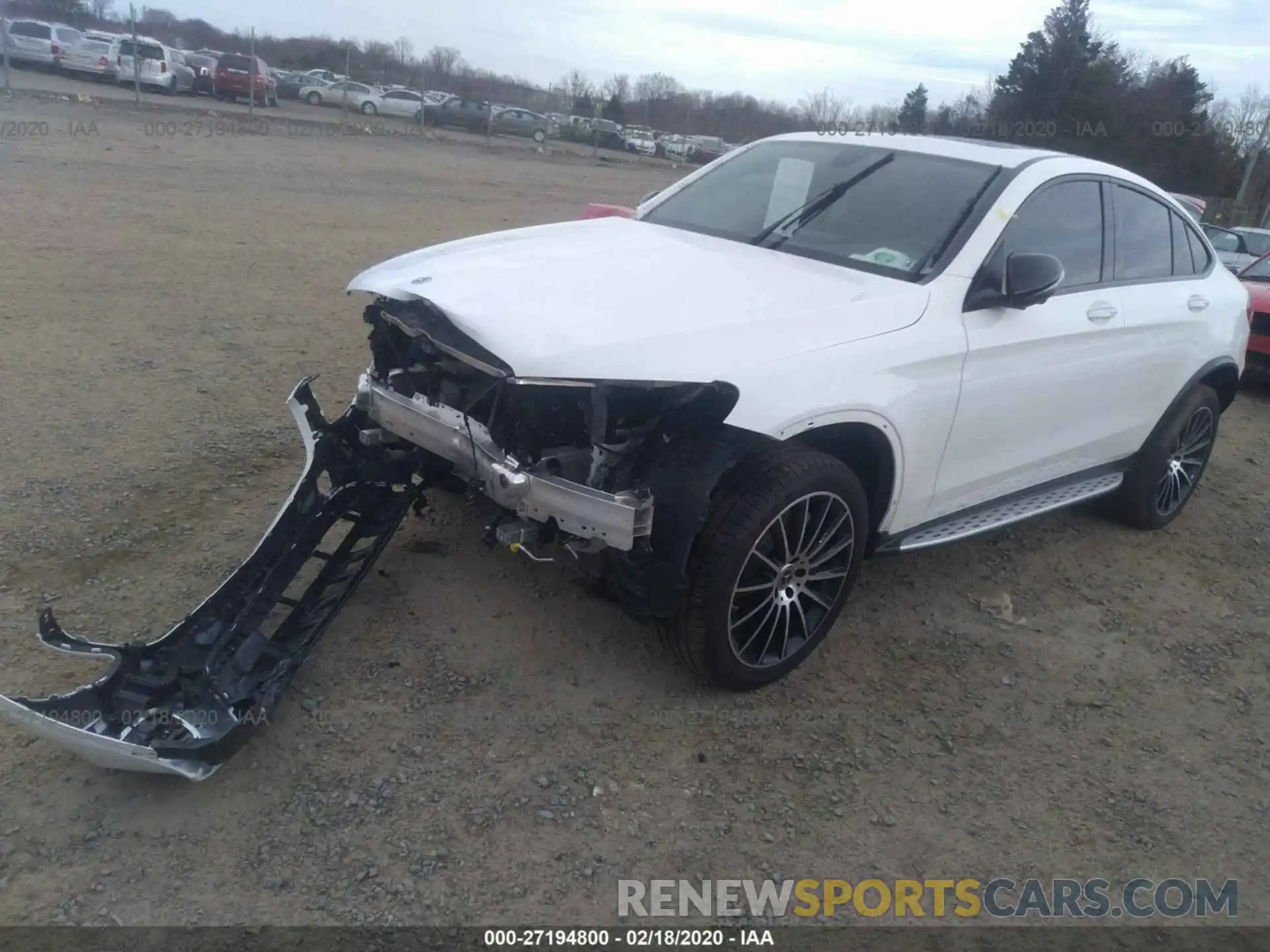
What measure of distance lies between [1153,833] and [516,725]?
7.05 ft

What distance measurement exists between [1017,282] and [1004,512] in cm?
113

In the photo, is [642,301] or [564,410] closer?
[564,410]

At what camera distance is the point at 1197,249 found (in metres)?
5.32

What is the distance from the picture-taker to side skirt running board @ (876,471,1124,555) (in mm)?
4016

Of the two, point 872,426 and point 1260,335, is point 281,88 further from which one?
point 872,426

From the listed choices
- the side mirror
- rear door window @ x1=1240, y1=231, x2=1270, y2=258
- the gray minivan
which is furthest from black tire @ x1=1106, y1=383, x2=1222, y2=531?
the gray minivan

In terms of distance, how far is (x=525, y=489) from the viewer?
3160 millimetres

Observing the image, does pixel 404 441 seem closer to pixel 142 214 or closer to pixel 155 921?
pixel 155 921

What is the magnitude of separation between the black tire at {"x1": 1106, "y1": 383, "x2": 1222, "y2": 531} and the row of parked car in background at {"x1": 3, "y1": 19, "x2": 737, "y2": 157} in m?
19.3

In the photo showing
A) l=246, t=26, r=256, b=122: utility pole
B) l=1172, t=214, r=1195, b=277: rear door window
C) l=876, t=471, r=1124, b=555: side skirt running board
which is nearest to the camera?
l=876, t=471, r=1124, b=555: side skirt running board

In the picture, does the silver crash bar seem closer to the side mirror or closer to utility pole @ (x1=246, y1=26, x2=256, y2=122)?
the side mirror

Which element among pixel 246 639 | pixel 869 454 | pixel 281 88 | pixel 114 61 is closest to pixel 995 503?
pixel 869 454

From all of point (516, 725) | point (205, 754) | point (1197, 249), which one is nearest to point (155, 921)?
point (205, 754)

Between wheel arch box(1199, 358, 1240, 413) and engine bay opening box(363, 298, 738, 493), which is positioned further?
wheel arch box(1199, 358, 1240, 413)
